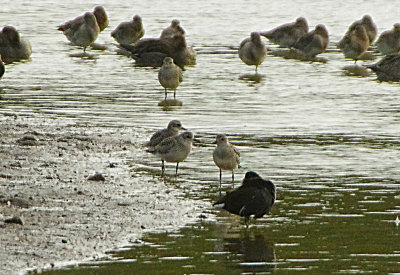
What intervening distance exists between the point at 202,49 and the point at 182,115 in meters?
9.89

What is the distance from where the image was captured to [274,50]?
92.1 ft

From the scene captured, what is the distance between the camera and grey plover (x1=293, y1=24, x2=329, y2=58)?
83.4ft

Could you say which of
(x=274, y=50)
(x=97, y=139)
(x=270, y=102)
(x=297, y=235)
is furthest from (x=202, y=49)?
(x=297, y=235)

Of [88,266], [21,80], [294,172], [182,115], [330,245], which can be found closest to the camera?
[88,266]

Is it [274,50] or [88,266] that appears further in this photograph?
[274,50]

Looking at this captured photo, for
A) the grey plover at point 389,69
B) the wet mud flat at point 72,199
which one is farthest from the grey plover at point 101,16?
the wet mud flat at point 72,199

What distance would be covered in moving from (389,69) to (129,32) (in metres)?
9.41

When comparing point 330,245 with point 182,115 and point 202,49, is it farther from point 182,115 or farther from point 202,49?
point 202,49

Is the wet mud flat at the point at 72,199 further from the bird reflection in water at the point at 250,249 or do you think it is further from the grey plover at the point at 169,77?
the grey plover at the point at 169,77

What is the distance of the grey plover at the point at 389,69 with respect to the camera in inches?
836

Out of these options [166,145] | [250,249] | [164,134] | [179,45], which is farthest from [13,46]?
[250,249]

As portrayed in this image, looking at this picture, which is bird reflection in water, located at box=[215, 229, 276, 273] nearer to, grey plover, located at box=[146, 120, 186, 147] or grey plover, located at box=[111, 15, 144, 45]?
grey plover, located at box=[146, 120, 186, 147]

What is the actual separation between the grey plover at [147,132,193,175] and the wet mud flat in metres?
0.34

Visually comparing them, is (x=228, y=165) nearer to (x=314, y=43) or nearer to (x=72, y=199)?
(x=72, y=199)
